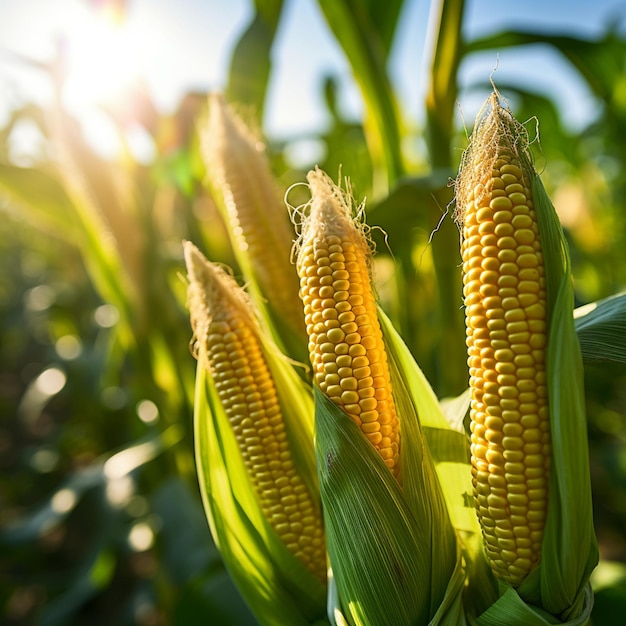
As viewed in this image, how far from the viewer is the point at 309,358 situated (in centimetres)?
70

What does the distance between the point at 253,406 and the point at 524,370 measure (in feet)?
0.98

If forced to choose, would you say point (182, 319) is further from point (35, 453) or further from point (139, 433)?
point (35, 453)

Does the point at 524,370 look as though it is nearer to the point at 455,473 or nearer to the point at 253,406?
the point at 455,473

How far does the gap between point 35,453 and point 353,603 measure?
2.53 metres

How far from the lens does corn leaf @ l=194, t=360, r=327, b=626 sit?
62cm

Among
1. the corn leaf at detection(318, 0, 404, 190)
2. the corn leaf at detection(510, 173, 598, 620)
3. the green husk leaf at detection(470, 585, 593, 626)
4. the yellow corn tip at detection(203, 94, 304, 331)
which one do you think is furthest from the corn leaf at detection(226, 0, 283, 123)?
the green husk leaf at detection(470, 585, 593, 626)

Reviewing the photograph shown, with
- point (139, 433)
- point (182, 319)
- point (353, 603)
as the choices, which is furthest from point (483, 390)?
point (139, 433)

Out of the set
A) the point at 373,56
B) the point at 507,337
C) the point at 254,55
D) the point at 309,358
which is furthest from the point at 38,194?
the point at 507,337

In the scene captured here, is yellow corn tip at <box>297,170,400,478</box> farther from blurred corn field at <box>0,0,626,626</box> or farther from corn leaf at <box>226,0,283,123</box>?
corn leaf at <box>226,0,283,123</box>

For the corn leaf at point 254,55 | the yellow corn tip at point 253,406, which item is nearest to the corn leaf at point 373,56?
the corn leaf at point 254,55

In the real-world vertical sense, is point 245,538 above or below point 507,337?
below

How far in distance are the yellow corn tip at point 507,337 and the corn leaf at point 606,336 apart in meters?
0.14

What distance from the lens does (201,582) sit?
914mm

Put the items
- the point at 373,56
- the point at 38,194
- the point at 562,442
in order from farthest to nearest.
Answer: the point at 38,194 < the point at 373,56 < the point at 562,442
